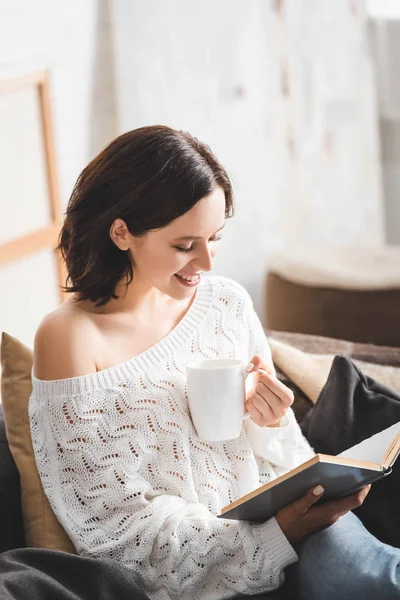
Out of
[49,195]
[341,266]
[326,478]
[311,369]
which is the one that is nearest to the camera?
[326,478]

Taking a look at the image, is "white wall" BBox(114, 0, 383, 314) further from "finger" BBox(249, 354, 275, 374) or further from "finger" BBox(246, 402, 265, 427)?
"finger" BBox(246, 402, 265, 427)

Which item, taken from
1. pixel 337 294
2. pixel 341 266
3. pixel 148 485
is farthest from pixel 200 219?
pixel 341 266

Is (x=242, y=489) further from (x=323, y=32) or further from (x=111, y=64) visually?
(x=323, y=32)

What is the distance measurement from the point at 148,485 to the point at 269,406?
0.24 meters

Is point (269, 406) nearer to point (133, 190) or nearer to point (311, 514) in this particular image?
point (311, 514)

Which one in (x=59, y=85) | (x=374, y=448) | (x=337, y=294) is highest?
(x=59, y=85)

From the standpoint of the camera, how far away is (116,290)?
163cm

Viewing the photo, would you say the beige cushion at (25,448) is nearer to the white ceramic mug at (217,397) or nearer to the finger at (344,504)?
the white ceramic mug at (217,397)

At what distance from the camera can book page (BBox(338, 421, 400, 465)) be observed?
1.44 m

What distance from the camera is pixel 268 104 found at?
3.79 metres

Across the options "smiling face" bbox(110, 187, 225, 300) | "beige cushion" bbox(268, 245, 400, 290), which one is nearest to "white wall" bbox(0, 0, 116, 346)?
"beige cushion" bbox(268, 245, 400, 290)

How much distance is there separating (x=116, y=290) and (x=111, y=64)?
167 centimetres

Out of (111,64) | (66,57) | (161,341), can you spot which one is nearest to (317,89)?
(111,64)

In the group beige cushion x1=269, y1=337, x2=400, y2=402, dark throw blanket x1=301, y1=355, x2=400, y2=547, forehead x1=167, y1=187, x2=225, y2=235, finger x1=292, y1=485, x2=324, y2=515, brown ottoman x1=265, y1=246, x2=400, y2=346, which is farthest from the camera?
brown ottoman x1=265, y1=246, x2=400, y2=346
